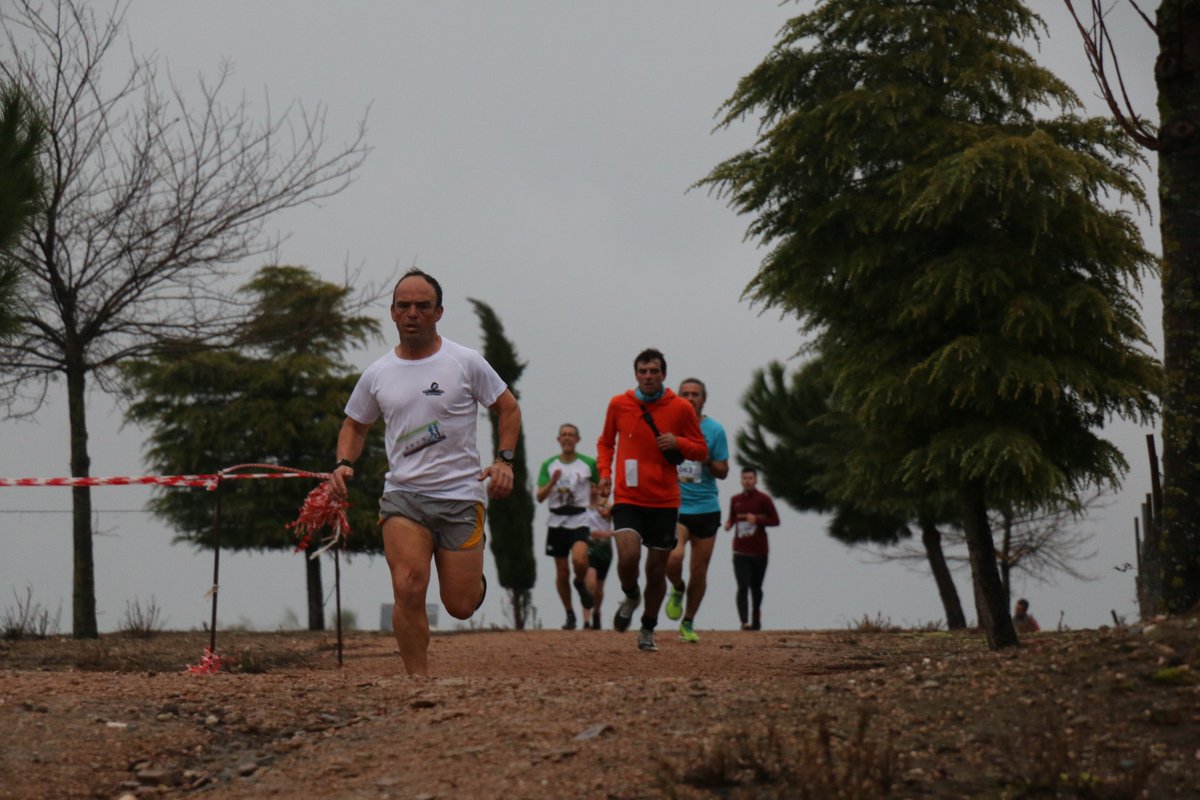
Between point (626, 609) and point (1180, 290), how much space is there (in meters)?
6.23

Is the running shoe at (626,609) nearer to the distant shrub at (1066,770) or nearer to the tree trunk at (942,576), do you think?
the distant shrub at (1066,770)

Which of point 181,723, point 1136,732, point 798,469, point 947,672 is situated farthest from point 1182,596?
point 798,469

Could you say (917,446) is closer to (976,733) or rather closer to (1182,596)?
(1182,596)

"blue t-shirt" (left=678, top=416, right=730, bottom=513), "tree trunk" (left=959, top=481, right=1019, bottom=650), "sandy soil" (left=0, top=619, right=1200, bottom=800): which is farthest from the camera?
"tree trunk" (left=959, top=481, right=1019, bottom=650)

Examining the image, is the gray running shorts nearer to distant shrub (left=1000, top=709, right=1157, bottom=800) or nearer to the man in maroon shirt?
distant shrub (left=1000, top=709, right=1157, bottom=800)

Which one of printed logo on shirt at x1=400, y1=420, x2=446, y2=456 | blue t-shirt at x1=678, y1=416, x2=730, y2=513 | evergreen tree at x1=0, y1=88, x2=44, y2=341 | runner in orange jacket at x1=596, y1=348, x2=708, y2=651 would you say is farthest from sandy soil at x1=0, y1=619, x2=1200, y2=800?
evergreen tree at x1=0, y1=88, x2=44, y2=341

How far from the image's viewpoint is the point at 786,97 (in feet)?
53.5

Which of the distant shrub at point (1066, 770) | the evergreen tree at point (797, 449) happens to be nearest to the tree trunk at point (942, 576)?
the evergreen tree at point (797, 449)

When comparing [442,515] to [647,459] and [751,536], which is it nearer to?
[647,459]

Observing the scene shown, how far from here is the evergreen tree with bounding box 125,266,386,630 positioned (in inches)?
1133

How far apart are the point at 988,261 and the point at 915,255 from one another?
2.77 feet

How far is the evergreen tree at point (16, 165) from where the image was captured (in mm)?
16250

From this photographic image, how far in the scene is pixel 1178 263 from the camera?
8.14 metres

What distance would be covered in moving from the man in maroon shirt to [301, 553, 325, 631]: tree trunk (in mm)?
10026
